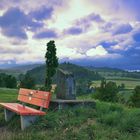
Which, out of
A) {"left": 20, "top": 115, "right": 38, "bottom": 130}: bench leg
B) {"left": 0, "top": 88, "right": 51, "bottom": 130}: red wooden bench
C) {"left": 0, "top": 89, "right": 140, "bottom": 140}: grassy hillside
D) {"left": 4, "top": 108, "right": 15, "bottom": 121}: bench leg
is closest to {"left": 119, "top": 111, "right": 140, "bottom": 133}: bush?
{"left": 0, "top": 89, "right": 140, "bottom": 140}: grassy hillside

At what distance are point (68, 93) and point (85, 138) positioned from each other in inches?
182

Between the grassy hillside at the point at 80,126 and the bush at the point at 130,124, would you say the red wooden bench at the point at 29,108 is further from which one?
the bush at the point at 130,124

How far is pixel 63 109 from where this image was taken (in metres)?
12.0

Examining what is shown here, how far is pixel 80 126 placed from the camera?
32.2ft

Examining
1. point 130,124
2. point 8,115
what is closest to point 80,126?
point 130,124

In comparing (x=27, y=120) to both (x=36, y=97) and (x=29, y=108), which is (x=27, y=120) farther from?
(x=36, y=97)

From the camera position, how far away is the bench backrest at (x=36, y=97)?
Answer: 11.3m

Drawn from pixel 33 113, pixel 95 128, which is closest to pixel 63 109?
pixel 33 113

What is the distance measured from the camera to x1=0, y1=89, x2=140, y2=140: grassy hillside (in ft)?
28.5

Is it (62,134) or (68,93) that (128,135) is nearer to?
(62,134)

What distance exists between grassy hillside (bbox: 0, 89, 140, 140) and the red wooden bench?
22cm

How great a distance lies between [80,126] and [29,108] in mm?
2417

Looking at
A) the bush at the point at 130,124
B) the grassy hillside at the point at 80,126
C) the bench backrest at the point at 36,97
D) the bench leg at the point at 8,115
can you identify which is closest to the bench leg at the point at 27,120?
the grassy hillside at the point at 80,126

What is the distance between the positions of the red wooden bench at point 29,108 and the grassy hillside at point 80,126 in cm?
22
